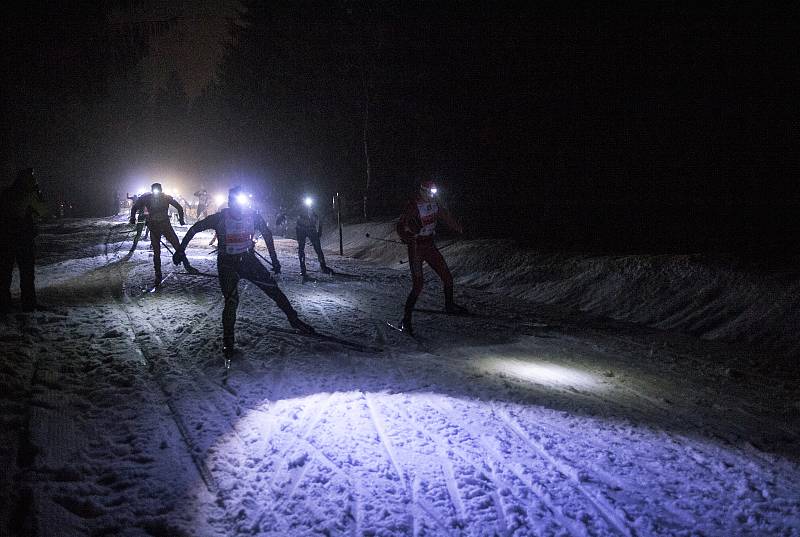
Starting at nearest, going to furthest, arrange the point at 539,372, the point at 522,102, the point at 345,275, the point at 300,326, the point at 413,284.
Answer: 1. the point at 539,372
2. the point at 300,326
3. the point at 413,284
4. the point at 345,275
5. the point at 522,102

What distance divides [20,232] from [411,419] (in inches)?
302

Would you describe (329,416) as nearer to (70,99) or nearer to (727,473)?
(727,473)

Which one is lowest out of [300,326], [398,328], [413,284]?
[398,328]

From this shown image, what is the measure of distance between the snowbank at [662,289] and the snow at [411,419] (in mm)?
55

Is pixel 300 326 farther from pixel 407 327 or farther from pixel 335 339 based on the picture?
pixel 407 327

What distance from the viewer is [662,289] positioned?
29.4 feet

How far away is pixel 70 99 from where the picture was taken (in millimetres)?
20453

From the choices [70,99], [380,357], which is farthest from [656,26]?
[70,99]

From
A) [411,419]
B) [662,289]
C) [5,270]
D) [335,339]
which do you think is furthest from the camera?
[662,289]

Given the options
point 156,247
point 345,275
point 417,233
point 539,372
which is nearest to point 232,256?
point 417,233

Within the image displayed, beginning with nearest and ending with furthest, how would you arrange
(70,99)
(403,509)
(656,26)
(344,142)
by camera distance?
(403,509)
(656,26)
(70,99)
(344,142)

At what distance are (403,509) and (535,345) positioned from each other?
440 cm

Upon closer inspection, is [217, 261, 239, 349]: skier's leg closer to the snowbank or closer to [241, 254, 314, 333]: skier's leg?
[241, 254, 314, 333]: skier's leg

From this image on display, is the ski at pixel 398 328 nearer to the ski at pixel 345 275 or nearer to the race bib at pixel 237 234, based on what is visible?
the race bib at pixel 237 234
